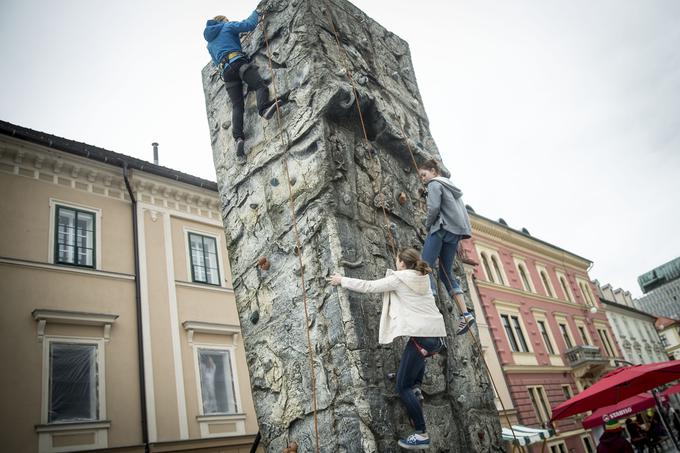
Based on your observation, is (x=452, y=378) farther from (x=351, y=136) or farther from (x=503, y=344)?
(x=503, y=344)

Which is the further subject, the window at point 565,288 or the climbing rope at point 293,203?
the window at point 565,288

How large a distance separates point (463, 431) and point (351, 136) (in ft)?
9.49

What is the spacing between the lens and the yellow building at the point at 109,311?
30.0ft

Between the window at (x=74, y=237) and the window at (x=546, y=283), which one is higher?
the window at (x=546, y=283)

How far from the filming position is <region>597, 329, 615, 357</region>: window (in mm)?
30219

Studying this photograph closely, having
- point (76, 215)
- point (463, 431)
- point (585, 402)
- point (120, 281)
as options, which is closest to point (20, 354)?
point (120, 281)

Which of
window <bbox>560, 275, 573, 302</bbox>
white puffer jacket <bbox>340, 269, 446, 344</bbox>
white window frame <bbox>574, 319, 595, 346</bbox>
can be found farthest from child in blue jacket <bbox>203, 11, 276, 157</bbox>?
window <bbox>560, 275, 573, 302</bbox>

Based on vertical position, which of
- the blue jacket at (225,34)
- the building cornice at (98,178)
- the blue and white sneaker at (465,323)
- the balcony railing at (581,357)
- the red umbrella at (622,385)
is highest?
the building cornice at (98,178)

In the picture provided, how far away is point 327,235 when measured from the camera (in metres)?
4.17

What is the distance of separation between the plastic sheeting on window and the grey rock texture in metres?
6.40

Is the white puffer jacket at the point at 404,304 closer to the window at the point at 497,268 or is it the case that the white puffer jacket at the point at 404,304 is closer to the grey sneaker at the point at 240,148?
the grey sneaker at the point at 240,148

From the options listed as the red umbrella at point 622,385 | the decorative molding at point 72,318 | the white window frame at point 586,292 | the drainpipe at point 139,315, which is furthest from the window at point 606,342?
the decorative molding at point 72,318

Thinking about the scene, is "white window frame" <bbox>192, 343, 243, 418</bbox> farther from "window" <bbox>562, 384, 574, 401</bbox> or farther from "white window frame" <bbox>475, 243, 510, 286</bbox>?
"window" <bbox>562, 384, 574, 401</bbox>

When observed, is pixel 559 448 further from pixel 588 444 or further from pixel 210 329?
pixel 210 329
